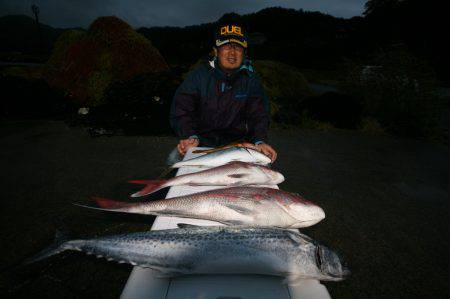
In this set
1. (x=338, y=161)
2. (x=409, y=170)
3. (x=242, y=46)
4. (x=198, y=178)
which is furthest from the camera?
(x=338, y=161)

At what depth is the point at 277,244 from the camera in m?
1.53

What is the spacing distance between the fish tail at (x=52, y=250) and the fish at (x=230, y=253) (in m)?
0.37

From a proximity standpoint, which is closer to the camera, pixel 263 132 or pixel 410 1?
pixel 263 132

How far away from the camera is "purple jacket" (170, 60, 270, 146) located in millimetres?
4199

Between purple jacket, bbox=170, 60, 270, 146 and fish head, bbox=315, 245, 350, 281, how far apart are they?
265cm

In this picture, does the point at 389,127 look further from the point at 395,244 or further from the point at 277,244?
the point at 277,244

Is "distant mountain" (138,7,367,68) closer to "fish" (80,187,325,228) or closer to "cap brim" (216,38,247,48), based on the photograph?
"cap brim" (216,38,247,48)

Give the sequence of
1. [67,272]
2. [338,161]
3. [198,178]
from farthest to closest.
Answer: [338,161], [67,272], [198,178]

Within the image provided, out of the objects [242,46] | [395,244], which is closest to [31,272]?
[242,46]

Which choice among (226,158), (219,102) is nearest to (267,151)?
(226,158)

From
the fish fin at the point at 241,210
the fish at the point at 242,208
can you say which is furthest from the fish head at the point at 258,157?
the fish fin at the point at 241,210

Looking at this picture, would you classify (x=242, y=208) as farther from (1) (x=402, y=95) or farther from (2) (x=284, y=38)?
(2) (x=284, y=38)

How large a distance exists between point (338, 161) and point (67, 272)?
5.87 metres

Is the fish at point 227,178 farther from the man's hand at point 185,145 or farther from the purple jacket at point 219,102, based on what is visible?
the purple jacket at point 219,102
